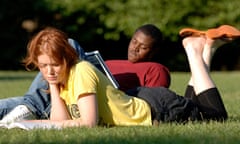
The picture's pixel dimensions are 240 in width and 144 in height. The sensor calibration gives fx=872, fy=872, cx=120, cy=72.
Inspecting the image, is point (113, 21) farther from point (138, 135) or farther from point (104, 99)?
point (138, 135)

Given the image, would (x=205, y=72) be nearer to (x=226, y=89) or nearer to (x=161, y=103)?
(x=161, y=103)

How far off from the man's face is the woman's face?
1.74 meters

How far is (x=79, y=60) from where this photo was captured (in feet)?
23.6

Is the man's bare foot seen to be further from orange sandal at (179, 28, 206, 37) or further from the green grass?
the green grass

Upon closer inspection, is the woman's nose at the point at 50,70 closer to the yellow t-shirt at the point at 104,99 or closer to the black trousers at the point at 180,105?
the yellow t-shirt at the point at 104,99

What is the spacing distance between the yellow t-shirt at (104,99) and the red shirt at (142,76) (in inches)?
32.2

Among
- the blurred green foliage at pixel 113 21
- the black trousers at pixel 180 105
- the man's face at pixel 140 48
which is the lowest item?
the black trousers at pixel 180 105

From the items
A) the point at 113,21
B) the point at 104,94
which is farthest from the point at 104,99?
the point at 113,21

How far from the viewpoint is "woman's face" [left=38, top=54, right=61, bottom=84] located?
23.0 feet

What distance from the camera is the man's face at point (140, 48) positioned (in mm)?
8734

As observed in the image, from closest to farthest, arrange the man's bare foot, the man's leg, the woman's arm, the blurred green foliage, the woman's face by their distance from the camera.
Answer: the woman's face, the woman's arm, the man's leg, the man's bare foot, the blurred green foliage

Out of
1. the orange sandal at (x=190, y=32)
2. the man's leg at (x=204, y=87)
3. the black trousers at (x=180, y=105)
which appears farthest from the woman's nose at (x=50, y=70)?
the orange sandal at (x=190, y=32)

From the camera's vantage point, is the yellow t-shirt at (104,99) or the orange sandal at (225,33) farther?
the orange sandal at (225,33)

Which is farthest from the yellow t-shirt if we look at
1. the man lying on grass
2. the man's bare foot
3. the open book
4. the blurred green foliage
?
the blurred green foliage
